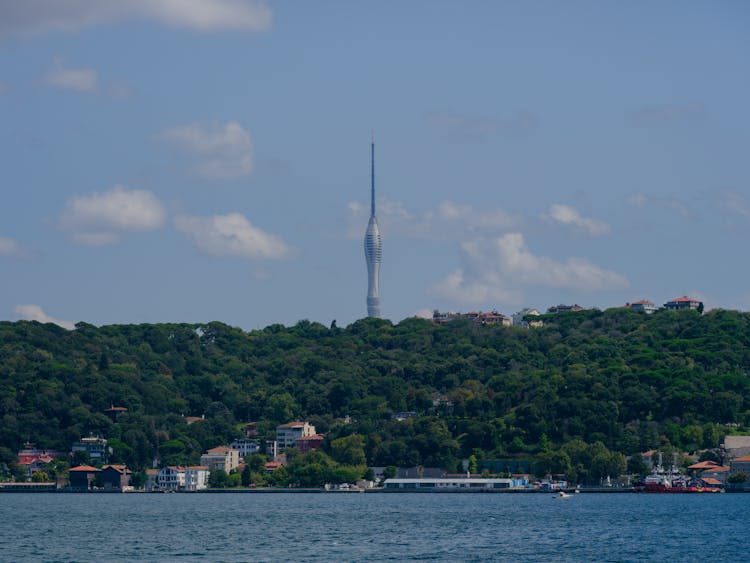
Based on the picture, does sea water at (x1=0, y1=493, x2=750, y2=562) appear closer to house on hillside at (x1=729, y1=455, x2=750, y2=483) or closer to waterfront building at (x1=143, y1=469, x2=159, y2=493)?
house on hillside at (x1=729, y1=455, x2=750, y2=483)

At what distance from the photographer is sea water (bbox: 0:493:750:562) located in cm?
7062

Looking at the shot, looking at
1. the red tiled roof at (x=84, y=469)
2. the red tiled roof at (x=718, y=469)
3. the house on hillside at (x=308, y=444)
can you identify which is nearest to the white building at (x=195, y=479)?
the red tiled roof at (x=84, y=469)

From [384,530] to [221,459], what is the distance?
88.5 metres

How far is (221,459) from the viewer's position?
171875 mm

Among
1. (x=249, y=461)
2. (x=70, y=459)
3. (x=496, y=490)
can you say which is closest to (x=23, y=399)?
(x=70, y=459)

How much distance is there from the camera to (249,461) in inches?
6634

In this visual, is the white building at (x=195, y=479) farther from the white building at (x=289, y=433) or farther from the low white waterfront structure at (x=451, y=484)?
the low white waterfront structure at (x=451, y=484)

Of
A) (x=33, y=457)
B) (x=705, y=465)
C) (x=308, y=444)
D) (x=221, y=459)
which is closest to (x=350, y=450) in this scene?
(x=308, y=444)

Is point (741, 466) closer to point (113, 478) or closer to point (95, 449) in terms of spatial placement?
point (113, 478)

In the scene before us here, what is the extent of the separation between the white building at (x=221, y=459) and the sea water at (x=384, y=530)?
3796 centimetres

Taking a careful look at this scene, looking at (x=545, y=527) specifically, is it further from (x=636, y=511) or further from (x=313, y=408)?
(x=313, y=408)

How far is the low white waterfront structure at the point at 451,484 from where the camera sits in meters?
153

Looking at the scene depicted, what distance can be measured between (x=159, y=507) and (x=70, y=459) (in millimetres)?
57297

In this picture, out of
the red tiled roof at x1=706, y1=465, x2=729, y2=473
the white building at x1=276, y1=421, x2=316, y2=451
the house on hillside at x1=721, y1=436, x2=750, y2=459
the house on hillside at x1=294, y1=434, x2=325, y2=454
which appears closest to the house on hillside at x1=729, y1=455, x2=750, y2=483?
the red tiled roof at x1=706, y1=465, x2=729, y2=473
